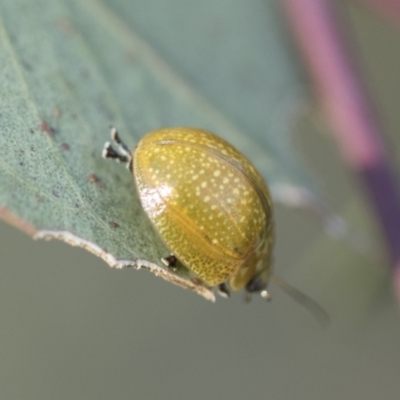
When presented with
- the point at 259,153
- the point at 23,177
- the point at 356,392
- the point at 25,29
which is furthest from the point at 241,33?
the point at 356,392

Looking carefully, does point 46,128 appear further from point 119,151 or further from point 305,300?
point 305,300

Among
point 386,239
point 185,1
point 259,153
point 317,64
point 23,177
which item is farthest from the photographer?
point 185,1

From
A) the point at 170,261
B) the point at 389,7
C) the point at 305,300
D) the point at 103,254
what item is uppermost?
the point at 389,7

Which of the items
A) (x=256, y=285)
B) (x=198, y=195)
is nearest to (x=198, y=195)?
(x=198, y=195)

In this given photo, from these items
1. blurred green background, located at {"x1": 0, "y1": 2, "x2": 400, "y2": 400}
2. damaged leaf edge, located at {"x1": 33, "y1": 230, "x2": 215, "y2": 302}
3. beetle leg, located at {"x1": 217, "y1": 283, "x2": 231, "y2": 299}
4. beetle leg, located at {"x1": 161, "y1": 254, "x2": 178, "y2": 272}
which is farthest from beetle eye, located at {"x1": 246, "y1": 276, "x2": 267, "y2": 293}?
blurred green background, located at {"x1": 0, "y1": 2, "x2": 400, "y2": 400}

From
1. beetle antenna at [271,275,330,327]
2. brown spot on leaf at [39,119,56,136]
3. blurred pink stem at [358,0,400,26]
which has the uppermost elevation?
blurred pink stem at [358,0,400,26]

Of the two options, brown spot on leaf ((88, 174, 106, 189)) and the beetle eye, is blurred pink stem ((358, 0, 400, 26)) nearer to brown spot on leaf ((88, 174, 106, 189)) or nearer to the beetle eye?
the beetle eye

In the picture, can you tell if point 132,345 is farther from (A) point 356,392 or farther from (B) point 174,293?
(A) point 356,392

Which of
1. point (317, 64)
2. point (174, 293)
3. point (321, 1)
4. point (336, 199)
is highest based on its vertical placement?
point (321, 1)
